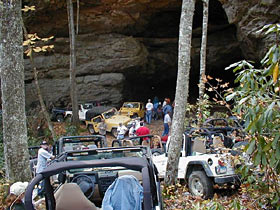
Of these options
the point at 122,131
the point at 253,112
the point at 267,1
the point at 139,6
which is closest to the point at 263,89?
the point at 253,112

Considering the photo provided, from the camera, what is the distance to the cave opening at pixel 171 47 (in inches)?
936

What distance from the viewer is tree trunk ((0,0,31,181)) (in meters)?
5.44

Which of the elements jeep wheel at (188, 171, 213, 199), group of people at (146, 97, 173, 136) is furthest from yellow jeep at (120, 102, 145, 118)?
jeep wheel at (188, 171, 213, 199)

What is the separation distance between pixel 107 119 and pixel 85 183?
11803 mm

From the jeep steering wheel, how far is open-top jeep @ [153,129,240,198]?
2724 mm

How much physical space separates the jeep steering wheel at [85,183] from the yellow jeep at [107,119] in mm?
10694

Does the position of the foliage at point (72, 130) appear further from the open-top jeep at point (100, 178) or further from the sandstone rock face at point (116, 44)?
the open-top jeep at point (100, 178)

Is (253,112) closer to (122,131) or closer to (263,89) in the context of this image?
(263,89)

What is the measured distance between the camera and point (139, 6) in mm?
20453

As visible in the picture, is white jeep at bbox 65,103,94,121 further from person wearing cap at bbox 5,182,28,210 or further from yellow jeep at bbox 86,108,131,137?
person wearing cap at bbox 5,182,28,210

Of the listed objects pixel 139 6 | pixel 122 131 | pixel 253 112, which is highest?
pixel 139 6

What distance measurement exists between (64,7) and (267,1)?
13512mm

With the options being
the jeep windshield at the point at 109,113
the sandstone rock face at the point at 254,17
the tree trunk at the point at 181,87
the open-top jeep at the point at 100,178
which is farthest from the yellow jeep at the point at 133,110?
the open-top jeep at the point at 100,178

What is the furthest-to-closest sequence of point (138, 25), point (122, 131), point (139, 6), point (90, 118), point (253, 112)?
point (138, 25) → point (139, 6) → point (90, 118) → point (122, 131) → point (253, 112)
